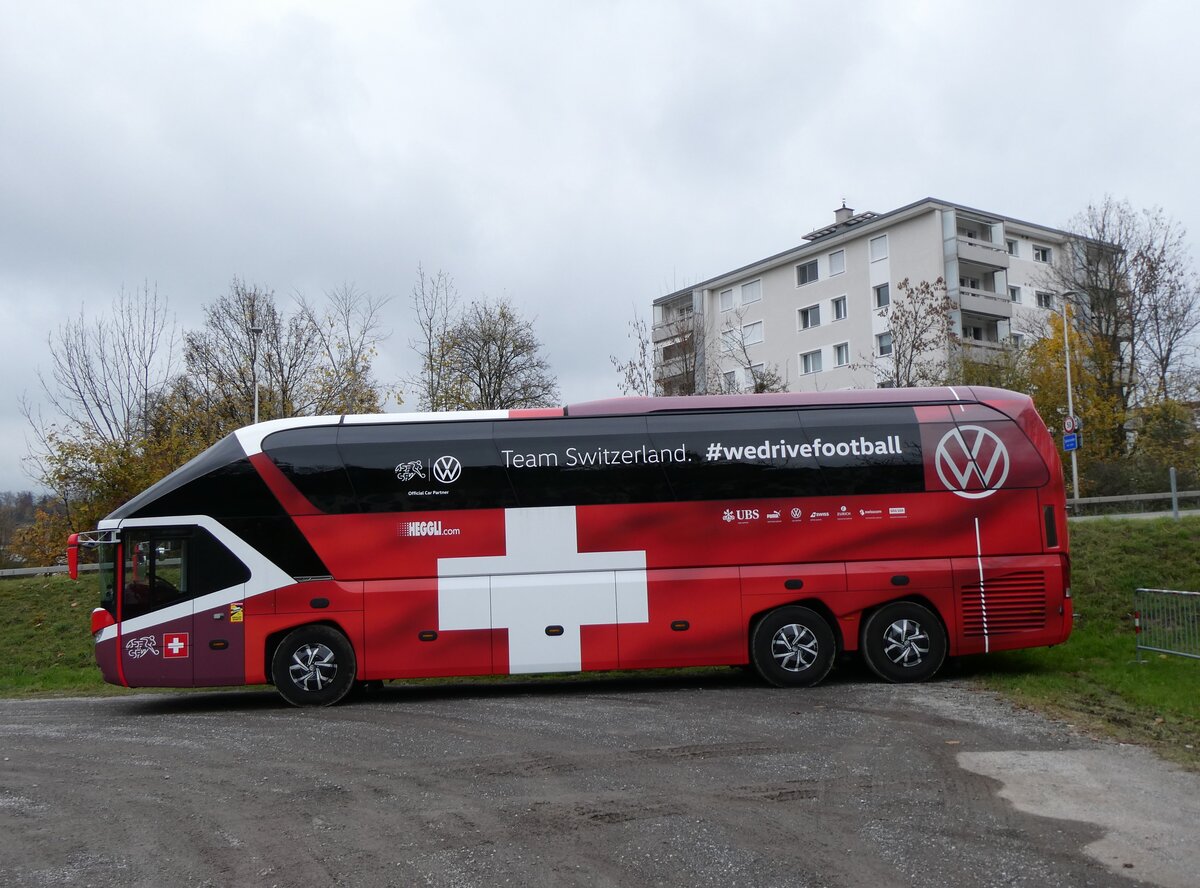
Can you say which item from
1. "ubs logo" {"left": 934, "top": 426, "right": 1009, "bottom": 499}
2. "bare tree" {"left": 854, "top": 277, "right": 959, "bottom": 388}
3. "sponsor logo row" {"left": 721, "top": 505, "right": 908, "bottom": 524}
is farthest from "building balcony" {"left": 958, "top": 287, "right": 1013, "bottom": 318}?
"sponsor logo row" {"left": 721, "top": 505, "right": 908, "bottom": 524}

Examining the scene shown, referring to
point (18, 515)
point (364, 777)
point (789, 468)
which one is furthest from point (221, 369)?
point (364, 777)

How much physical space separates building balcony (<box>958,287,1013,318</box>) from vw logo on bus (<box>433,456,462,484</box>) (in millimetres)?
40919

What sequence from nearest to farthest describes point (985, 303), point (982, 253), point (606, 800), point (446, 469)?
point (606, 800) < point (446, 469) < point (985, 303) < point (982, 253)

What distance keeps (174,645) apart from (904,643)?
29.6 ft

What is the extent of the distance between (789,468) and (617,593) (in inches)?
105

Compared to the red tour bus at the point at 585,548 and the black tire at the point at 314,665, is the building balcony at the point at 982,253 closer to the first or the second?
the red tour bus at the point at 585,548

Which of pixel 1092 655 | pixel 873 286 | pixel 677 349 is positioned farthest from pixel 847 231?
pixel 1092 655

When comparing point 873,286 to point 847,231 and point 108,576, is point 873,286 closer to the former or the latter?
point 847,231

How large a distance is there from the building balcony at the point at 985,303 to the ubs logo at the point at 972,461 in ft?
125

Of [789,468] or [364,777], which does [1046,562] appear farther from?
[364,777]

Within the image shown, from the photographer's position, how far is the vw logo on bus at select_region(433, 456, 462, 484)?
13055 millimetres

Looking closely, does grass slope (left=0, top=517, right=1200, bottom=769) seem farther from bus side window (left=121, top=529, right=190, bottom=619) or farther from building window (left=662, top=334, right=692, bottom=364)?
building window (left=662, top=334, right=692, bottom=364)

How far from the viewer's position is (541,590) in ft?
42.6

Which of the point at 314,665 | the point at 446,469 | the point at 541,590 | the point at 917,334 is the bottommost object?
the point at 314,665
